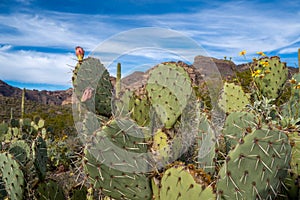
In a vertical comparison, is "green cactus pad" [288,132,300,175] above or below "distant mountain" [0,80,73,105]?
below

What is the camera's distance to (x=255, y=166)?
1.49 metres

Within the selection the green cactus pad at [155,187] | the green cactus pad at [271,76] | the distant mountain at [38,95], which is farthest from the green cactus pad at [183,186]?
the distant mountain at [38,95]

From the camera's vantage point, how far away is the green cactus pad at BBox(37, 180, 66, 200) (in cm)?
268

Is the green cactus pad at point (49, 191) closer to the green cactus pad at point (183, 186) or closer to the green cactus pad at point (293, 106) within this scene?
the green cactus pad at point (183, 186)

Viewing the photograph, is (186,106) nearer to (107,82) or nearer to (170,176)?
(107,82)

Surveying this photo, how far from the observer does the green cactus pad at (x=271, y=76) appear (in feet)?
12.8

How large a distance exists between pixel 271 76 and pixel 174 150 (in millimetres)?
2056

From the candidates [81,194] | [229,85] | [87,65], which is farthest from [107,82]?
[229,85]

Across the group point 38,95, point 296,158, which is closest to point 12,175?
point 296,158

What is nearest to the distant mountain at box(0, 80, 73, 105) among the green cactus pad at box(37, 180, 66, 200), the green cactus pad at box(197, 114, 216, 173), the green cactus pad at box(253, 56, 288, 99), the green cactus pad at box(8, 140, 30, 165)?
the green cactus pad at box(8, 140, 30, 165)

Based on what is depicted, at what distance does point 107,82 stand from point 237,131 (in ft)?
3.48

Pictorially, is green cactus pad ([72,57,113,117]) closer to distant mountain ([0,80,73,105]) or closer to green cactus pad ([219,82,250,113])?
green cactus pad ([219,82,250,113])

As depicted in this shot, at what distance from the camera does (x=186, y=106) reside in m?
2.73

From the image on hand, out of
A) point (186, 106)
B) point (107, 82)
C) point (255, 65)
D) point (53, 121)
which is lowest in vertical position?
point (53, 121)
